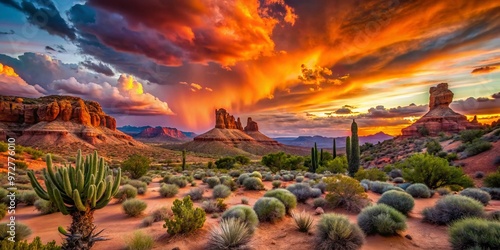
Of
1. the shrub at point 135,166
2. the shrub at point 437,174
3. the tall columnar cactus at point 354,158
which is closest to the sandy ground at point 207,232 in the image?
the shrub at point 437,174

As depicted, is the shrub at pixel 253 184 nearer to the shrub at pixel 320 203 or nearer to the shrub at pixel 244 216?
the shrub at pixel 320 203

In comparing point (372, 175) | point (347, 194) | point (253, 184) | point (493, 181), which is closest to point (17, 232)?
point (253, 184)

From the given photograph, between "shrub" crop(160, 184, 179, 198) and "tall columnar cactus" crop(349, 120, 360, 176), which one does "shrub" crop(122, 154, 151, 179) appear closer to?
"shrub" crop(160, 184, 179, 198)

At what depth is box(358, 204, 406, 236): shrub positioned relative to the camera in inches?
273

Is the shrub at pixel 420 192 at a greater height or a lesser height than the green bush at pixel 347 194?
lesser

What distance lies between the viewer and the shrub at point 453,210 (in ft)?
24.8

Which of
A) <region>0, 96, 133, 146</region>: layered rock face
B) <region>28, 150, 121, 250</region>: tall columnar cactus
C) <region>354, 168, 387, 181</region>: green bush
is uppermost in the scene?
<region>0, 96, 133, 146</region>: layered rock face

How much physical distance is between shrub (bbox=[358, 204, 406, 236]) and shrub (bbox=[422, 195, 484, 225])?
79.7 inches

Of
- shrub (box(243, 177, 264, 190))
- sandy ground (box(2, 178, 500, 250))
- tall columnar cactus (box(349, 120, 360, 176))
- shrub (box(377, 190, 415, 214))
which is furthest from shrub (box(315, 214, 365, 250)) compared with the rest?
tall columnar cactus (box(349, 120, 360, 176))

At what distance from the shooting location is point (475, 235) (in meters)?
5.34

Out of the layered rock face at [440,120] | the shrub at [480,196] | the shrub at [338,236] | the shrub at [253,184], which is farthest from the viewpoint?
the layered rock face at [440,120]

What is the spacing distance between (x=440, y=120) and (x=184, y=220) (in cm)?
7874

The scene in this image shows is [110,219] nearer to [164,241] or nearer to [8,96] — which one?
[164,241]

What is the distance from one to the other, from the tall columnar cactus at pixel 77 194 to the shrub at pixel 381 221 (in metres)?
7.67
